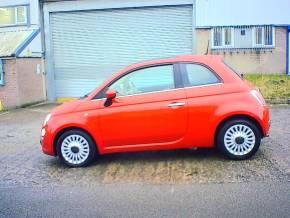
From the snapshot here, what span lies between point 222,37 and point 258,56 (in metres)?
1.55

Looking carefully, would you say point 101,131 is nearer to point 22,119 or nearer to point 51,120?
point 51,120

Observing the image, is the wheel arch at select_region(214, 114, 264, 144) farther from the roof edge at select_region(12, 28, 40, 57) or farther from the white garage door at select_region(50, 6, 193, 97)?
the roof edge at select_region(12, 28, 40, 57)

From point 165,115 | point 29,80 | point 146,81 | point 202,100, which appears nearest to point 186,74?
point 202,100

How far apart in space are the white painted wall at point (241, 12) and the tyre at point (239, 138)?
10.6m

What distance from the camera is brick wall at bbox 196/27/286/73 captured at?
16.8m

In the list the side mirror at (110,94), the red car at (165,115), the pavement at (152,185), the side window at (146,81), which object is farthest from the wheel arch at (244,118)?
the side mirror at (110,94)

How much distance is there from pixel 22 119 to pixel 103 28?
5.71 metres

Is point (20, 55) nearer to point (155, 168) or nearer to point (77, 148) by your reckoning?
point (77, 148)

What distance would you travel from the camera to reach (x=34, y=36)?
17500 millimetres

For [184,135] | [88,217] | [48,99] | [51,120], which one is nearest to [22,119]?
[48,99]

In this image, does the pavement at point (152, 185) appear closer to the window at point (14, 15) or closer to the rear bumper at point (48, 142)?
the rear bumper at point (48, 142)

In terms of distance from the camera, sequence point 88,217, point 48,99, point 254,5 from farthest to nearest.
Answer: point 48,99, point 254,5, point 88,217

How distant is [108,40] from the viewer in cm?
1764

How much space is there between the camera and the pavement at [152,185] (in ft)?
16.8
